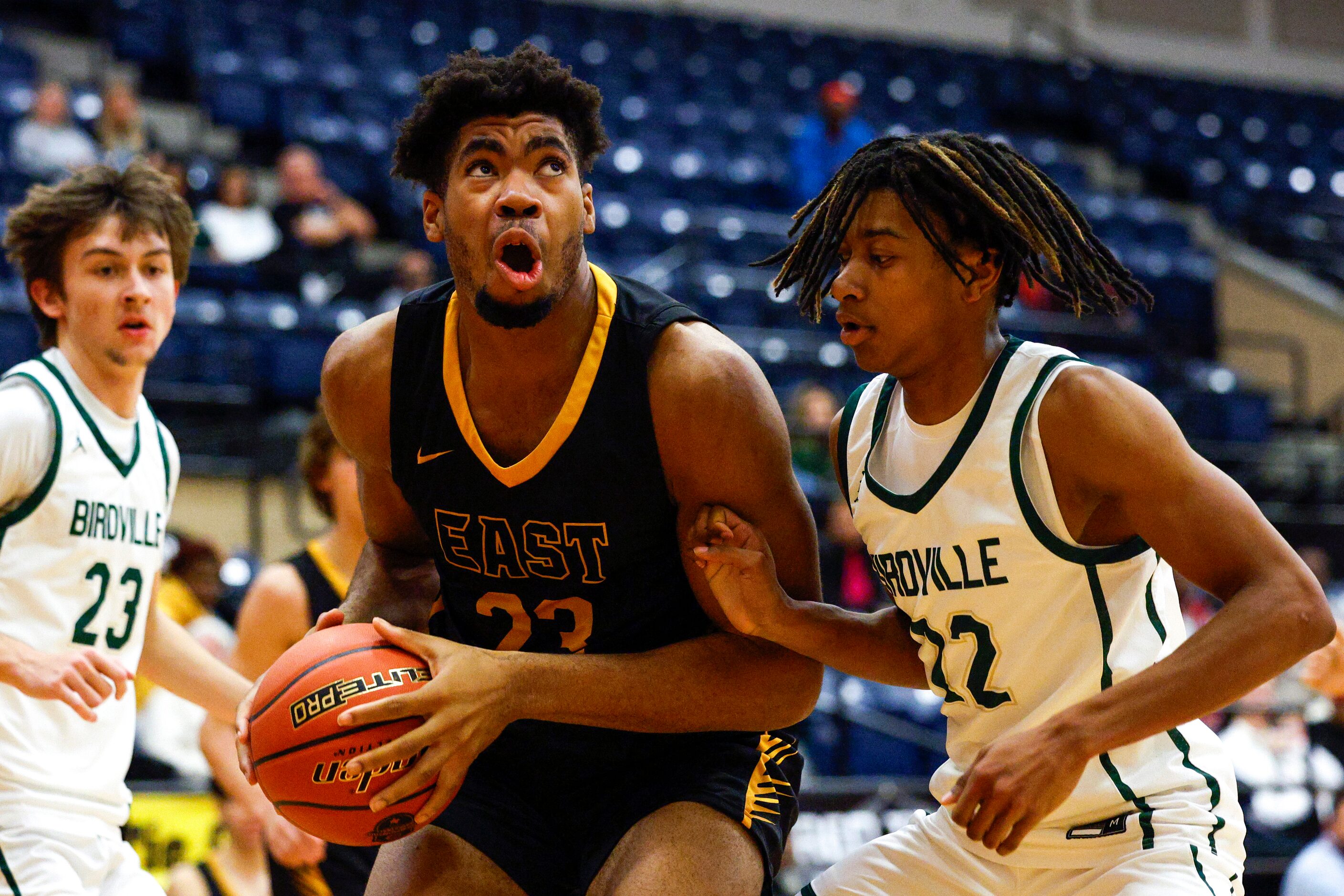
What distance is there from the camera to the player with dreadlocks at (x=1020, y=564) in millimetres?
2471

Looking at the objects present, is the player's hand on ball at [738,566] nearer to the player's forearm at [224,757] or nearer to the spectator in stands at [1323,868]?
the player's forearm at [224,757]

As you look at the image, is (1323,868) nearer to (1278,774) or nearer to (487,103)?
(1278,774)

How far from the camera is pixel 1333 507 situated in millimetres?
10539

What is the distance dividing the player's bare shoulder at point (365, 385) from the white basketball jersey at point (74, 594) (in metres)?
0.82

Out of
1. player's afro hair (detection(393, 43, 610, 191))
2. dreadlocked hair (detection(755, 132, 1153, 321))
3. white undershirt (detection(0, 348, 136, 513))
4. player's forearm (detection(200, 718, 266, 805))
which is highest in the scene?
player's afro hair (detection(393, 43, 610, 191))

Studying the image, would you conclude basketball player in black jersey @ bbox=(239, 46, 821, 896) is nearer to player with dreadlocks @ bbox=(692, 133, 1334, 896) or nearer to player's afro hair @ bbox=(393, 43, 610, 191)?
player's afro hair @ bbox=(393, 43, 610, 191)

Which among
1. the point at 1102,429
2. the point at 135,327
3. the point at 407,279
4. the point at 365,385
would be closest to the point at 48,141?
the point at 407,279

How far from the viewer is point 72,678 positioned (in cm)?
317

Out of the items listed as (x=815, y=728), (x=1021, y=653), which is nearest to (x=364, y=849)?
(x=1021, y=653)

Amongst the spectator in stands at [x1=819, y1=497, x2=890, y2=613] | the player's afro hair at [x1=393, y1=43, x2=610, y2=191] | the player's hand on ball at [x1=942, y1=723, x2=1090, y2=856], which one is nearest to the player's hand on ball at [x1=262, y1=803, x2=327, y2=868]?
the player's afro hair at [x1=393, y1=43, x2=610, y2=191]

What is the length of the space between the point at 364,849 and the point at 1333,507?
8.47m

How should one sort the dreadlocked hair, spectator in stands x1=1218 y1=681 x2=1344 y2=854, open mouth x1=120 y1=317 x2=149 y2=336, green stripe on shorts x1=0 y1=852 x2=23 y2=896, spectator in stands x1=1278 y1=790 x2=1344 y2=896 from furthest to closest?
spectator in stands x1=1218 y1=681 x2=1344 y2=854 → spectator in stands x1=1278 y1=790 x2=1344 y2=896 → open mouth x1=120 y1=317 x2=149 y2=336 → green stripe on shorts x1=0 y1=852 x2=23 y2=896 → the dreadlocked hair

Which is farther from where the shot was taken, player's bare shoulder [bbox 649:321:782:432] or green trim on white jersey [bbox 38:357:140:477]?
green trim on white jersey [bbox 38:357:140:477]

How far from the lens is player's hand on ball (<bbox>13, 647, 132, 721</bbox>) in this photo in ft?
10.4
